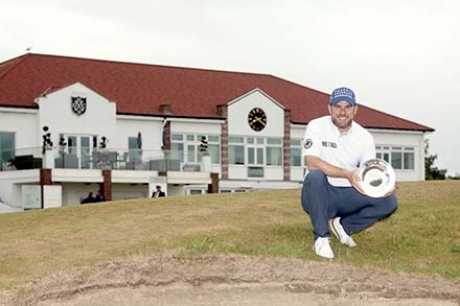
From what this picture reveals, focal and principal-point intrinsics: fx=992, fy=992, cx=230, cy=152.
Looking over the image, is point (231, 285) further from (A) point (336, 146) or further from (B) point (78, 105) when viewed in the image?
(B) point (78, 105)

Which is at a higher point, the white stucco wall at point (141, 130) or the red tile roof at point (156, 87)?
the red tile roof at point (156, 87)

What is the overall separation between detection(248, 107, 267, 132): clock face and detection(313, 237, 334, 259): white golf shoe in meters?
46.3

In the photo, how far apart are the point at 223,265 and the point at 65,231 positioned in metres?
4.87

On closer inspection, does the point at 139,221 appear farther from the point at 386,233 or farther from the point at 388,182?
the point at 388,182

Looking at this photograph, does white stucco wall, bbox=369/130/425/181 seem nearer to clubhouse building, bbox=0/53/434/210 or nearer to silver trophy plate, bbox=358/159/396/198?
clubhouse building, bbox=0/53/434/210

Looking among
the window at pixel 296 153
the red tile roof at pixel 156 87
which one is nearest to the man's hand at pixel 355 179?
the red tile roof at pixel 156 87

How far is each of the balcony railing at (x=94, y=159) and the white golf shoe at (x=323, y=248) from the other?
3356cm

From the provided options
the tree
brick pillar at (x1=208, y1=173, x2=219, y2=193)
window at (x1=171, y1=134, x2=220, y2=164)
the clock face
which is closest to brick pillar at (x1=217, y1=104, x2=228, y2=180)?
window at (x1=171, y1=134, x2=220, y2=164)

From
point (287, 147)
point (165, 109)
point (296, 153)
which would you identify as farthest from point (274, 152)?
point (165, 109)

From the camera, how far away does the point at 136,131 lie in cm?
5519

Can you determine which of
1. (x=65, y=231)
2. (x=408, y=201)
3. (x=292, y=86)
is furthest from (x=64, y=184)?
(x=65, y=231)

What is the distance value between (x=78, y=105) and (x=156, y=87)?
824 centimetres

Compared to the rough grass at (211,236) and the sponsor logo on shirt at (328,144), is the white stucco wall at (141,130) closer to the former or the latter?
the rough grass at (211,236)

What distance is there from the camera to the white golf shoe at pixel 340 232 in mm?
12992
